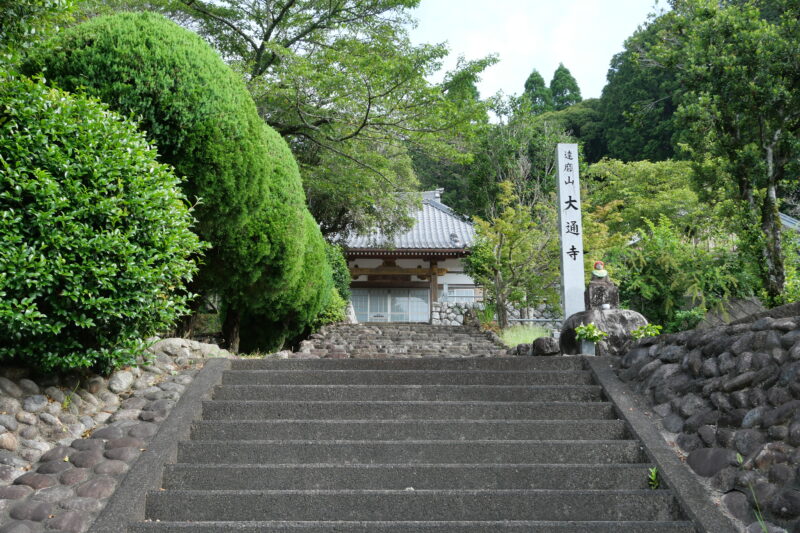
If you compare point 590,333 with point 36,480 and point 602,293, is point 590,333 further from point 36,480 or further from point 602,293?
point 36,480

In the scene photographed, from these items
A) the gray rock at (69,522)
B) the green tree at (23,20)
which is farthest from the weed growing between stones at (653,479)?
the green tree at (23,20)

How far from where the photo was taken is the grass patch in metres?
12.0

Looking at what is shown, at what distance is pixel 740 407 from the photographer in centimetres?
401

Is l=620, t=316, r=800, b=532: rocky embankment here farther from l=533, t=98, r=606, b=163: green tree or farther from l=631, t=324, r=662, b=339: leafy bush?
l=533, t=98, r=606, b=163: green tree

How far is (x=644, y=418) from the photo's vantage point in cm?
459

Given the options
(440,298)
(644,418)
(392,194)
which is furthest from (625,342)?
(440,298)

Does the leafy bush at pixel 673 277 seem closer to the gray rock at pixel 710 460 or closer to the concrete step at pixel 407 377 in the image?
the concrete step at pixel 407 377

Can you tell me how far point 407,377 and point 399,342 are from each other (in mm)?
6343

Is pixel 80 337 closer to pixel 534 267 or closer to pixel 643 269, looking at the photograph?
pixel 643 269

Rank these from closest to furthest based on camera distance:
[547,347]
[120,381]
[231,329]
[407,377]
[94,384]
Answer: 1. [94,384]
2. [120,381]
3. [407,377]
4. [547,347]
5. [231,329]

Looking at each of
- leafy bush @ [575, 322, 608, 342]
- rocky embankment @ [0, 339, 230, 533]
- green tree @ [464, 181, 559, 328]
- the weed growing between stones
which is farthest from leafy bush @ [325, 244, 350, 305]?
the weed growing between stones

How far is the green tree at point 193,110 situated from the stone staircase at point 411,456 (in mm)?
1742

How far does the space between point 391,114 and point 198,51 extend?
5.21m

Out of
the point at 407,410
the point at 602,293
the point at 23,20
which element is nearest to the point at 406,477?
the point at 407,410
